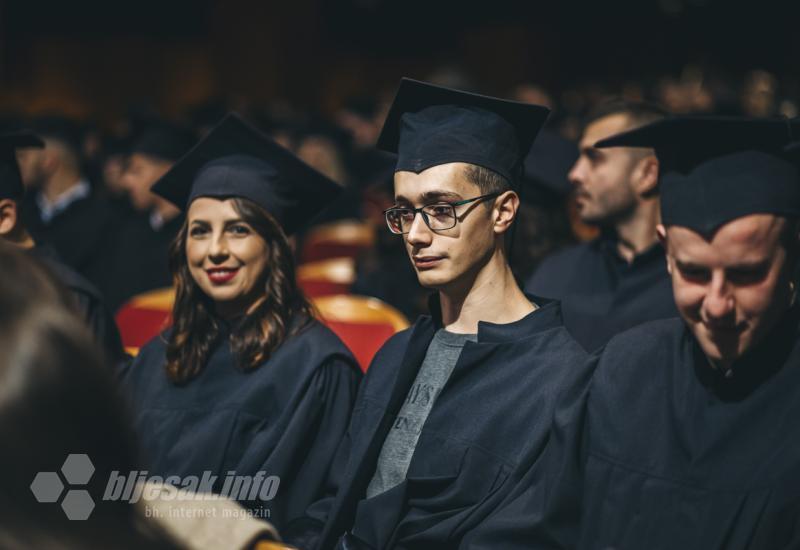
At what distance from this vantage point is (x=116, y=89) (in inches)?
619

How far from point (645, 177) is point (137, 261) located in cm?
395

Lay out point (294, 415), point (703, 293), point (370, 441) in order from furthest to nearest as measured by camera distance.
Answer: point (294, 415) < point (370, 441) < point (703, 293)

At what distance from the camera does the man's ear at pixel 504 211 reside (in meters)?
2.70

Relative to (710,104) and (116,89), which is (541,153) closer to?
(710,104)

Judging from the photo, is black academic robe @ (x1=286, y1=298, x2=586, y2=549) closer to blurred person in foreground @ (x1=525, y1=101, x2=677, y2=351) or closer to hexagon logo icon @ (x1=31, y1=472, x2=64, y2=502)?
blurred person in foreground @ (x1=525, y1=101, x2=677, y2=351)

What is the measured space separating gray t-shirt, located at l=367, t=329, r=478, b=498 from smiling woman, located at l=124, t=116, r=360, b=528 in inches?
13.6

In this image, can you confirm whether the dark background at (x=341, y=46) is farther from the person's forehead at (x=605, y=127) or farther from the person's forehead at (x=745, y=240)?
the person's forehead at (x=745, y=240)

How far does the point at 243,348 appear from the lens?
10.3 feet

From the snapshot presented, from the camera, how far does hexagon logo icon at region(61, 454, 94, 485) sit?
1.11 metres

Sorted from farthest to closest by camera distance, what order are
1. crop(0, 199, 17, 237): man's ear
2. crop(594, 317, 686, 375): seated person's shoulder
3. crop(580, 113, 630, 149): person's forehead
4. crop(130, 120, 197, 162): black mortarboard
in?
crop(130, 120, 197, 162): black mortarboard < crop(580, 113, 630, 149): person's forehead < crop(0, 199, 17, 237): man's ear < crop(594, 317, 686, 375): seated person's shoulder

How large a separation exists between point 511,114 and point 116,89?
14010mm

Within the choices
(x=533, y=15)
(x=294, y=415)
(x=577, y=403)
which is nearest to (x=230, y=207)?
(x=294, y=415)

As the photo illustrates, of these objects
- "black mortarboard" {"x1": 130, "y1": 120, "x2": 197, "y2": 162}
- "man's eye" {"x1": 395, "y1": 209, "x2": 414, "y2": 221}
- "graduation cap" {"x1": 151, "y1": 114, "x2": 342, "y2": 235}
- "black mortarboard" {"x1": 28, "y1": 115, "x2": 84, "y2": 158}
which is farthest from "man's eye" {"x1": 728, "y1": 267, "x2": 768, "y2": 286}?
"black mortarboard" {"x1": 28, "y1": 115, "x2": 84, "y2": 158}

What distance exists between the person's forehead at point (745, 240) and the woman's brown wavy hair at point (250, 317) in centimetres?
151
